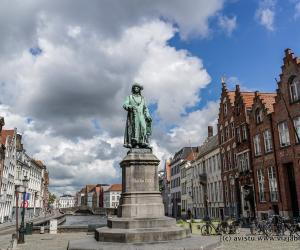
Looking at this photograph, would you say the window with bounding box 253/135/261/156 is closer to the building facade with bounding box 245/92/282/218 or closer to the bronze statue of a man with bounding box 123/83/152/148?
the building facade with bounding box 245/92/282/218

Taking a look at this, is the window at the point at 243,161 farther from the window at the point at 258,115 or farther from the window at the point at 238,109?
the window at the point at 238,109

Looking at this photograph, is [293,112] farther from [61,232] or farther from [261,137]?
[61,232]

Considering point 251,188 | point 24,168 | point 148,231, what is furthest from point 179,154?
point 148,231

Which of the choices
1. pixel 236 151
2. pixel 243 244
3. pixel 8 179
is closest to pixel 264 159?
pixel 236 151

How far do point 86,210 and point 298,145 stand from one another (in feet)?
443

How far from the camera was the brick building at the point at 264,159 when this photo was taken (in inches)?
1233

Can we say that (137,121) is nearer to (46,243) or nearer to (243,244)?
(243,244)

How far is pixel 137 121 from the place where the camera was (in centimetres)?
1542

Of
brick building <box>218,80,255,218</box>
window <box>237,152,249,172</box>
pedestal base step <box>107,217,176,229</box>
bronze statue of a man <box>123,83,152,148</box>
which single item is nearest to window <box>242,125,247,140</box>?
brick building <box>218,80,255,218</box>

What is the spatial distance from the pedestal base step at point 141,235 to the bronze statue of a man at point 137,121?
408 cm

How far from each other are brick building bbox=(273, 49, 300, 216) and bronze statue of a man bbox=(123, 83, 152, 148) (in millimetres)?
16681

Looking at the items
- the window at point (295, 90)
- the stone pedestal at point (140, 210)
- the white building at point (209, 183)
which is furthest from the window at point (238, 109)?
the stone pedestal at point (140, 210)

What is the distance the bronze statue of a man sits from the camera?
49.6 feet

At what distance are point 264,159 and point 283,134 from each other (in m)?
3.87
